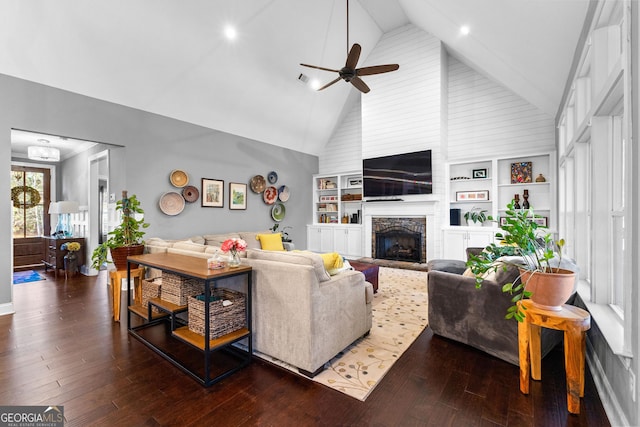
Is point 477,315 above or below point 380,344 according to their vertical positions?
above

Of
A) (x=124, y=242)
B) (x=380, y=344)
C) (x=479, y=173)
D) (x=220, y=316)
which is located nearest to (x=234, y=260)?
(x=220, y=316)

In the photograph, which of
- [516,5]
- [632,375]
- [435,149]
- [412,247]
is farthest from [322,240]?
[632,375]

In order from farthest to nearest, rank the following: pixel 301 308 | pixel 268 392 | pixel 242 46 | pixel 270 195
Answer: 1. pixel 270 195
2. pixel 242 46
3. pixel 301 308
4. pixel 268 392

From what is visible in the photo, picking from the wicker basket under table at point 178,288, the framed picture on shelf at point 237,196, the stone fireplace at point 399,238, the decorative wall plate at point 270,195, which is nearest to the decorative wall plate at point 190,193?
the framed picture on shelf at point 237,196

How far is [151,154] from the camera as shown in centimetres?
507

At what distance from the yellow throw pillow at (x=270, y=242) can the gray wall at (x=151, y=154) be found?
2.63ft

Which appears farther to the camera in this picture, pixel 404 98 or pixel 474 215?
pixel 404 98

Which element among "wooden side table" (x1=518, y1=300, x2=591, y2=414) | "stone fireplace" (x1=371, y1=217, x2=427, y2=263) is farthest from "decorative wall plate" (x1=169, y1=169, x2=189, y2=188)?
"wooden side table" (x1=518, y1=300, x2=591, y2=414)

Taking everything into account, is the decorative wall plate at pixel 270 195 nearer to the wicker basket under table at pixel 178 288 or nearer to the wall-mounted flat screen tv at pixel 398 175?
the wall-mounted flat screen tv at pixel 398 175

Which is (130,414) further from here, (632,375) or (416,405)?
(632,375)

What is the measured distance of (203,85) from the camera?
517 centimetres

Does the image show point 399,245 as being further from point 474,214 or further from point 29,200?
point 29,200

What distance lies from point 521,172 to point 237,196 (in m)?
5.88

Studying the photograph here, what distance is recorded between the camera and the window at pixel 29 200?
6973mm
